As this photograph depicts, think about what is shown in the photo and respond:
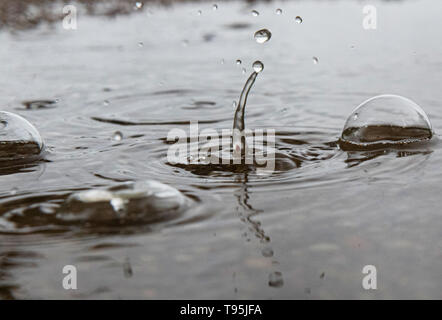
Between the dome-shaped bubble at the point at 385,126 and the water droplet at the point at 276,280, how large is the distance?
1.84 m

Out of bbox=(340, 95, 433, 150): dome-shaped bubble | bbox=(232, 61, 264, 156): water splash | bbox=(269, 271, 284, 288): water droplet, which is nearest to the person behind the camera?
bbox=(269, 271, 284, 288): water droplet

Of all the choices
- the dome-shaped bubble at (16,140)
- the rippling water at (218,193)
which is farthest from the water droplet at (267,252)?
the dome-shaped bubble at (16,140)

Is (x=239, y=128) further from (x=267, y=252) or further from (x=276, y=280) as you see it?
(x=276, y=280)

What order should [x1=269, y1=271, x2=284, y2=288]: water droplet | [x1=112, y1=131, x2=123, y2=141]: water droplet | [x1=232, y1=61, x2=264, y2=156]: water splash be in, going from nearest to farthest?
[x1=269, y1=271, x2=284, y2=288]: water droplet, [x1=232, y1=61, x2=264, y2=156]: water splash, [x1=112, y1=131, x2=123, y2=141]: water droplet

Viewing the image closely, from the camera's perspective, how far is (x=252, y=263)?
235 cm

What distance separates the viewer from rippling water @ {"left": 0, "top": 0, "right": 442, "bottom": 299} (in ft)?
7.39

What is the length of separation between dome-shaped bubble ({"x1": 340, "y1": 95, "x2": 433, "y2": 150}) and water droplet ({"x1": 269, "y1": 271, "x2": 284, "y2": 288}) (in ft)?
6.05

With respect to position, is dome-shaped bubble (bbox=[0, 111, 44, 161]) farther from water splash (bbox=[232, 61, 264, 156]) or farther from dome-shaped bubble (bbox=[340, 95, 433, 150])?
dome-shaped bubble (bbox=[340, 95, 433, 150])

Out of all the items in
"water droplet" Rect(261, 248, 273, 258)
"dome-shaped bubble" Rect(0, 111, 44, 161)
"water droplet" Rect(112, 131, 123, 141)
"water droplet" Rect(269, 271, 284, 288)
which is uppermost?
"water droplet" Rect(112, 131, 123, 141)

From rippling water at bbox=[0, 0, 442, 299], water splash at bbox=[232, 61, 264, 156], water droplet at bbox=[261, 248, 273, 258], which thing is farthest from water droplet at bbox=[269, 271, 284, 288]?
water splash at bbox=[232, 61, 264, 156]

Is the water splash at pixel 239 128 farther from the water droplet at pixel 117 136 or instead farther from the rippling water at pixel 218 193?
the water droplet at pixel 117 136

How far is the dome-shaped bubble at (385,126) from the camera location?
4008 mm

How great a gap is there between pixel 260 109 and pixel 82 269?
3209 mm
